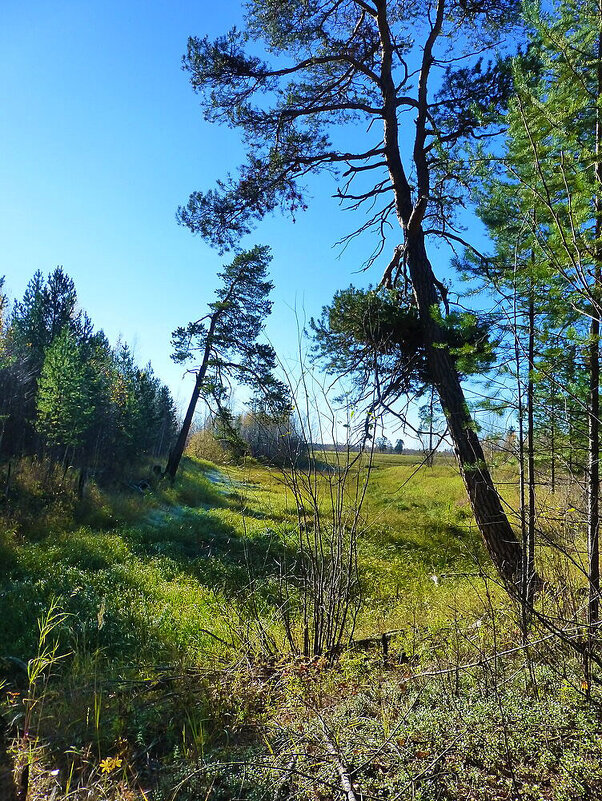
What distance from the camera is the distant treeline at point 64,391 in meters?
14.2

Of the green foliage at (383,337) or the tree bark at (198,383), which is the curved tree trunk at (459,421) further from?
the tree bark at (198,383)

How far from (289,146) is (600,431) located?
20.0 feet

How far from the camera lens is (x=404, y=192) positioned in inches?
249

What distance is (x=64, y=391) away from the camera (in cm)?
1391

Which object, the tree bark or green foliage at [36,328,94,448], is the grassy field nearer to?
green foliage at [36,328,94,448]

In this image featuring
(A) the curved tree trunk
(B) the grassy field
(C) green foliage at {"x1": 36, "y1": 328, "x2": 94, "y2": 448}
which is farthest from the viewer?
(C) green foliage at {"x1": 36, "y1": 328, "x2": 94, "y2": 448}

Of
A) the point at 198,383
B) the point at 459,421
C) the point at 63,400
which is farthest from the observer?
the point at 198,383

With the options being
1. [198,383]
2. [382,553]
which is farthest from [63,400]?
[382,553]

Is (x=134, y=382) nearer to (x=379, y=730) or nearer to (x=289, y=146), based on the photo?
(x=289, y=146)

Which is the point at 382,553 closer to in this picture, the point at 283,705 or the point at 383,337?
the point at 383,337

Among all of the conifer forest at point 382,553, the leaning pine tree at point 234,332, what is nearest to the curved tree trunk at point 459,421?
the conifer forest at point 382,553

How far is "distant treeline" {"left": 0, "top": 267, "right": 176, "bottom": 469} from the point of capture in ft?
46.6

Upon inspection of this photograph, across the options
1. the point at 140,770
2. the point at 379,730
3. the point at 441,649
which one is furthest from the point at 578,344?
the point at 140,770

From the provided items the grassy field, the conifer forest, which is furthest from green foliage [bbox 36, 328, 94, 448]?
the grassy field
